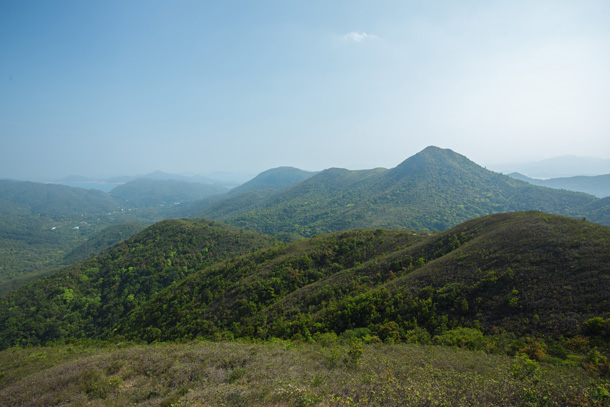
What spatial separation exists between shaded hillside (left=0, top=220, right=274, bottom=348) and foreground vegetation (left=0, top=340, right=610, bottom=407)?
185 ft

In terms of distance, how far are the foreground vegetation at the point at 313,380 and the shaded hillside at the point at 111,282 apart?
56337 millimetres

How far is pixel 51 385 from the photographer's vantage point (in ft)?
55.6


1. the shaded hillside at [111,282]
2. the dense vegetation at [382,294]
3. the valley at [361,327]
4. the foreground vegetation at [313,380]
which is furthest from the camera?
the shaded hillside at [111,282]

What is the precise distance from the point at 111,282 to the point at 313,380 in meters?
92.6

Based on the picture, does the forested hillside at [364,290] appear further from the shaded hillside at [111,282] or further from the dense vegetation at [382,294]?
the shaded hillside at [111,282]

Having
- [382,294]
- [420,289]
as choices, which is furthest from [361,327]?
[420,289]

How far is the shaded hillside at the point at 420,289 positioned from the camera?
22492 mm

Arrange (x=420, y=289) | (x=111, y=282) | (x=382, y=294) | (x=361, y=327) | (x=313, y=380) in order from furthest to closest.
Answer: (x=111, y=282), (x=382, y=294), (x=420, y=289), (x=361, y=327), (x=313, y=380)

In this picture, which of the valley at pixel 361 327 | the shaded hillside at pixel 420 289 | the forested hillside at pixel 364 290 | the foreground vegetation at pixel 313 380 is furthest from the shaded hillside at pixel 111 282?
the foreground vegetation at pixel 313 380

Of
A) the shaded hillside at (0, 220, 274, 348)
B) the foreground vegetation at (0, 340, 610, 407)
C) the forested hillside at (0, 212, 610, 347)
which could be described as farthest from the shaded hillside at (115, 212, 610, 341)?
the shaded hillside at (0, 220, 274, 348)

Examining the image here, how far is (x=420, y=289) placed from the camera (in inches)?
1169

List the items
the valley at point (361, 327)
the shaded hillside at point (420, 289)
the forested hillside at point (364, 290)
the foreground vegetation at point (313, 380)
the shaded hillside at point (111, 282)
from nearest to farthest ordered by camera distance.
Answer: the foreground vegetation at point (313, 380)
the valley at point (361, 327)
the shaded hillside at point (420, 289)
the forested hillside at point (364, 290)
the shaded hillside at point (111, 282)

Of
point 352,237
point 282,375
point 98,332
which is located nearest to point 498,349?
point 282,375

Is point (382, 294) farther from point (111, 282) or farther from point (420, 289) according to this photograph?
point (111, 282)
